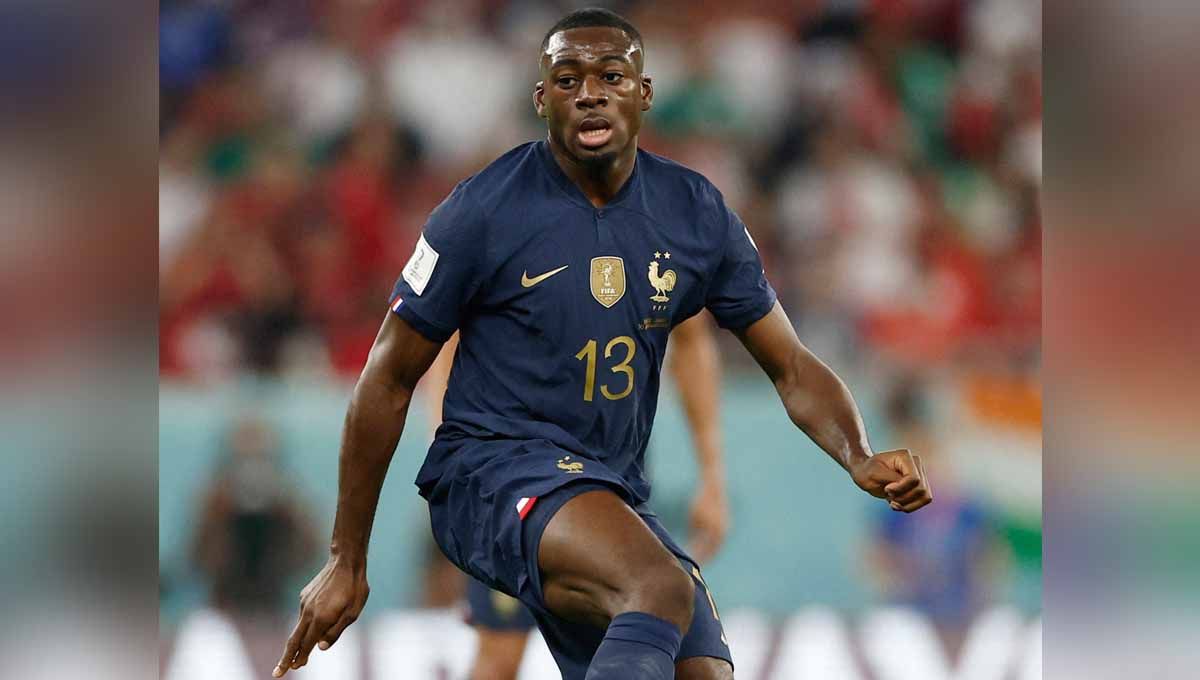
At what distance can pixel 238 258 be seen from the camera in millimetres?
6191

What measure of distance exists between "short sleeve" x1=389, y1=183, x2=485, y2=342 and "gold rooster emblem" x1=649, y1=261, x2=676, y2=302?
378 millimetres

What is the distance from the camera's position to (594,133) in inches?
134

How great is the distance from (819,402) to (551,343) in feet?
2.19

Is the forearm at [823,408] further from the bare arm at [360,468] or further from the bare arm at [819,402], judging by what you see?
the bare arm at [360,468]

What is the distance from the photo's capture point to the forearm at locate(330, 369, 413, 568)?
3.44 m

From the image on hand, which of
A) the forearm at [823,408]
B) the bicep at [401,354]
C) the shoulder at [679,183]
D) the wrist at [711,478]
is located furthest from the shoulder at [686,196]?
the wrist at [711,478]

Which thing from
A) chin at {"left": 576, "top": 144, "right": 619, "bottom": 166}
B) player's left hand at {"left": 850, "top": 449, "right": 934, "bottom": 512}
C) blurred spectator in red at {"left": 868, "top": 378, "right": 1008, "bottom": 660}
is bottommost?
blurred spectator in red at {"left": 868, "top": 378, "right": 1008, "bottom": 660}

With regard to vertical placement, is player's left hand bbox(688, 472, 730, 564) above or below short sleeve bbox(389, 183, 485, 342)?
below

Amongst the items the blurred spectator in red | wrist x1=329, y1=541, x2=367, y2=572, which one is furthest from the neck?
the blurred spectator in red

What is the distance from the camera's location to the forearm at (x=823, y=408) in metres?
3.56

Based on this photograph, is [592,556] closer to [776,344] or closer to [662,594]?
[662,594]

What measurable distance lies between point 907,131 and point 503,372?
11.9 ft

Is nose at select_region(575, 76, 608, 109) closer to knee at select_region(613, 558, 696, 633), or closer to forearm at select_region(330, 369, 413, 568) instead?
forearm at select_region(330, 369, 413, 568)

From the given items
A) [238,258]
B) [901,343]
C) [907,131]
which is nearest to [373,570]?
[238,258]
